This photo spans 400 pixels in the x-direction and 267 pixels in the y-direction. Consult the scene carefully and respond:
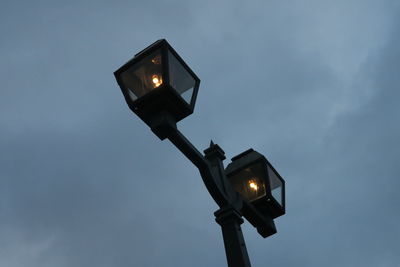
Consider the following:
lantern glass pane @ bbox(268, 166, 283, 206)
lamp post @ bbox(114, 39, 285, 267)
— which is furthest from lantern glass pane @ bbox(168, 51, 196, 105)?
lantern glass pane @ bbox(268, 166, 283, 206)

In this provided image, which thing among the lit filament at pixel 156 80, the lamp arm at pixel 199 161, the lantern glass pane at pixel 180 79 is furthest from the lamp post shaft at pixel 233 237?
the lit filament at pixel 156 80

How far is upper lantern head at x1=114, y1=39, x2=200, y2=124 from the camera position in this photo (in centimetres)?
482

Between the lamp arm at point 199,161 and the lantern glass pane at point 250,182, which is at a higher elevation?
the lantern glass pane at point 250,182

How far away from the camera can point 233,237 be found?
5.00 meters

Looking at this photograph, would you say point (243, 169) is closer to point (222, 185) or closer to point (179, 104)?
point (222, 185)

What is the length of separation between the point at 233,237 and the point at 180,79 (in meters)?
1.54

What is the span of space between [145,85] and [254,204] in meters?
1.93

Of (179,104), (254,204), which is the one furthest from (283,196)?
(179,104)

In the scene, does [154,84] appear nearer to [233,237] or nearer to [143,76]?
[143,76]

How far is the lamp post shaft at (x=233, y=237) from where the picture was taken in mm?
4781

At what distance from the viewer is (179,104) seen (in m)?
4.90

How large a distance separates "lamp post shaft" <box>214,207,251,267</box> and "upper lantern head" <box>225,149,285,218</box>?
2.62 ft

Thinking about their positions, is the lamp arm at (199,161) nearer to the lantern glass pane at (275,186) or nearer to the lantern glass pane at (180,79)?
the lantern glass pane at (180,79)

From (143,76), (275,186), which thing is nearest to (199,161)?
(143,76)
